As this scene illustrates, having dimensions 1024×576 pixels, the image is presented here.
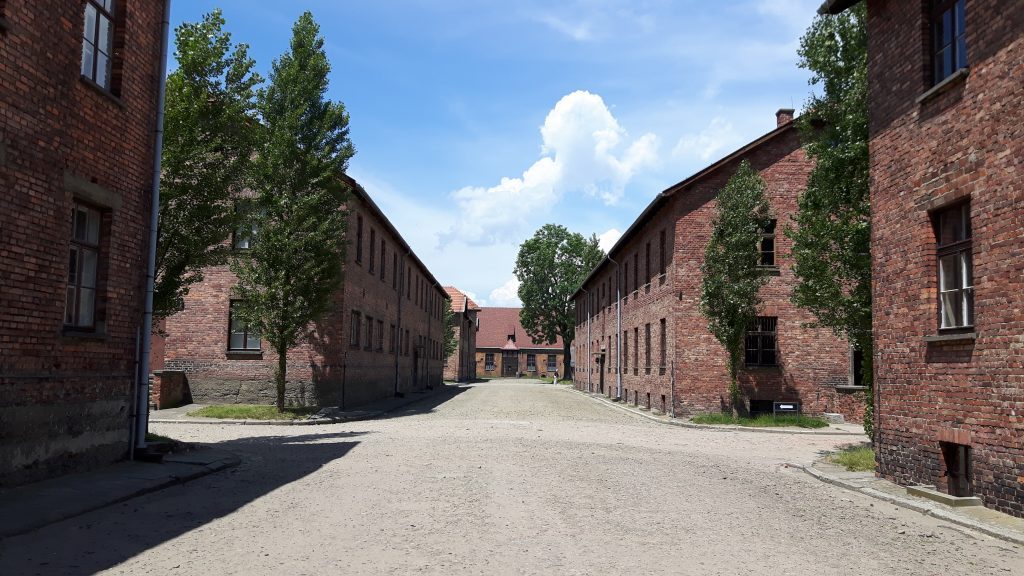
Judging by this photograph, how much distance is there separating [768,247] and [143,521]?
20952mm

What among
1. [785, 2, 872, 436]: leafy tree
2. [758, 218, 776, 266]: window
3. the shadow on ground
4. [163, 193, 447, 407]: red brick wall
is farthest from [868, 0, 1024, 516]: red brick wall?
[163, 193, 447, 407]: red brick wall

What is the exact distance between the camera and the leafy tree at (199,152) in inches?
527

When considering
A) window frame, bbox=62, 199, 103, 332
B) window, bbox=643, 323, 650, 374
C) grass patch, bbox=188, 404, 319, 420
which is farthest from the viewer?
window, bbox=643, 323, 650, 374

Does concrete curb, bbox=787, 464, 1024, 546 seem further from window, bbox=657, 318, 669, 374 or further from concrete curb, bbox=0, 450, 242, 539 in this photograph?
window, bbox=657, 318, 669, 374

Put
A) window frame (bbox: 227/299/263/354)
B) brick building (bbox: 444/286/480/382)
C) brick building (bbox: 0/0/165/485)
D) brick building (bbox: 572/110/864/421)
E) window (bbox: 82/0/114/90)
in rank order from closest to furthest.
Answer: brick building (bbox: 0/0/165/485)
window (bbox: 82/0/114/90)
brick building (bbox: 572/110/864/421)
window frame (bbox: 227/299/263/354)
brick building (bbox: 444/286/480/382)

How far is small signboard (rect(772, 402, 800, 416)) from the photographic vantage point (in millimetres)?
23000

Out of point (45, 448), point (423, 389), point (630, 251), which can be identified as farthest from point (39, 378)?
point (423, 389)

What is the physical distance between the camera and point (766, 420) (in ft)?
71.5

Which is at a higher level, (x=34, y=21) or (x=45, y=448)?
(x=34, y=21)

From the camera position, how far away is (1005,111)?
840 centimetres

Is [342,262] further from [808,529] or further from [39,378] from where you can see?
[808,529]

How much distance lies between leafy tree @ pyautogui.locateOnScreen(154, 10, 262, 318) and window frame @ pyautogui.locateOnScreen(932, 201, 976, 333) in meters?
11.5

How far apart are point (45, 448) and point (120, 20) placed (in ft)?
19.9

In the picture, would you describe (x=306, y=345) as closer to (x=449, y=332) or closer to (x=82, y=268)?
(x=82, y=268)
